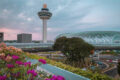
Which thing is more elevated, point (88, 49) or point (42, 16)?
point (42, 16)

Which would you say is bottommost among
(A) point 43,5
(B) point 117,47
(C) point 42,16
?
(B) point 117,47

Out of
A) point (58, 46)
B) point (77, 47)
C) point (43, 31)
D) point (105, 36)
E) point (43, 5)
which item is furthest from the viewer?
point (43, 5)

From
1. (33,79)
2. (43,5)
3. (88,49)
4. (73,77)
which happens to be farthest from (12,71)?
(43,5)

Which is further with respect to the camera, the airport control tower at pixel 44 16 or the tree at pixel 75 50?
the airport control tower at pixel 44 16

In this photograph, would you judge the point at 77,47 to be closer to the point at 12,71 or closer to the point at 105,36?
the point at 12,71

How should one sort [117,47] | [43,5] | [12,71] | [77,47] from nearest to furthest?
[12,71]
[77,47]
[117,47]
[43,5]

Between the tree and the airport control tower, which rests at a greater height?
the airport control tower

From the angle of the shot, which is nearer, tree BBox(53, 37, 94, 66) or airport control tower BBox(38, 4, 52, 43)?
tree BBox(53, 37, 94, 66)

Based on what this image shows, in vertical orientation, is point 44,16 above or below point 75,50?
above

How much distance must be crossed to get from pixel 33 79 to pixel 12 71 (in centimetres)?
78

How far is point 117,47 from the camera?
59.1 m

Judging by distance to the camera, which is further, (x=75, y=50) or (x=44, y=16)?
(x=44, y=16)

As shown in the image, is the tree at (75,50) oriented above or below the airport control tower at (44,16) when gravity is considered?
below

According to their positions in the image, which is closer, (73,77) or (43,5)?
(73,77)
